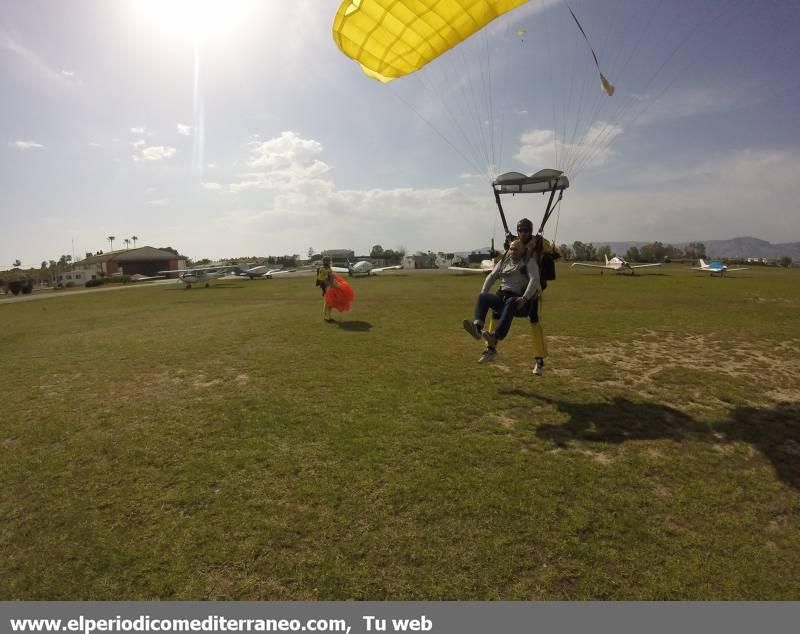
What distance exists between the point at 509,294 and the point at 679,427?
3.20m

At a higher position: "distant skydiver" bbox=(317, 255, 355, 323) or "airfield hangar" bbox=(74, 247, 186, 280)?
"airfield hangar" bbox=(74, 247, 186, 280)

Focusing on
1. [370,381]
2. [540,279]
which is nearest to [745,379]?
[540,279]

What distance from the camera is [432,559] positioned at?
10.1ft

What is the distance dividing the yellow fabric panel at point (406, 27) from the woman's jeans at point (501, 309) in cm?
615

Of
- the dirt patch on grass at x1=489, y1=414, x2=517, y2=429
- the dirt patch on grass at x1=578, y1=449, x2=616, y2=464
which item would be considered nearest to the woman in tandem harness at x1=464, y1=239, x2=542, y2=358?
the dirt patch on grass at x1=489, y1=414, x2=517, y2=429

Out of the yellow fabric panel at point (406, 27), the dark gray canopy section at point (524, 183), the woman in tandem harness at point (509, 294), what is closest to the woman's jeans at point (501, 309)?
the woman in tandem harness at point (509, 294)

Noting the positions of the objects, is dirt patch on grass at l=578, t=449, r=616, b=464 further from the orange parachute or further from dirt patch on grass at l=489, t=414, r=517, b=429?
the orange parachute

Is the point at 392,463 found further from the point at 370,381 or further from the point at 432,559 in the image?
the point at 370,381

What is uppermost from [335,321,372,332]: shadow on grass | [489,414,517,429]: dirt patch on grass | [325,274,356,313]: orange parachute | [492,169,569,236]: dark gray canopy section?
[492,169,569,236]: dark gray canopy section

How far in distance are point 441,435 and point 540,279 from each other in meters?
3.64

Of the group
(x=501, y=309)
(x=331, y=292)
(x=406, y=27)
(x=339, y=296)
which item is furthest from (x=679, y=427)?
(x=331, y=292)

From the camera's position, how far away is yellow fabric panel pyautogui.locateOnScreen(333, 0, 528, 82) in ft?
26.1

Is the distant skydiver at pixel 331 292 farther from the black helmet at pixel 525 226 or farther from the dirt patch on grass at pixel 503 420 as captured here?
the dirt patch on grass at pixel 503 420

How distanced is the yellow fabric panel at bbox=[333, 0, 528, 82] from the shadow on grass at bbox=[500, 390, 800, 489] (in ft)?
26.9
